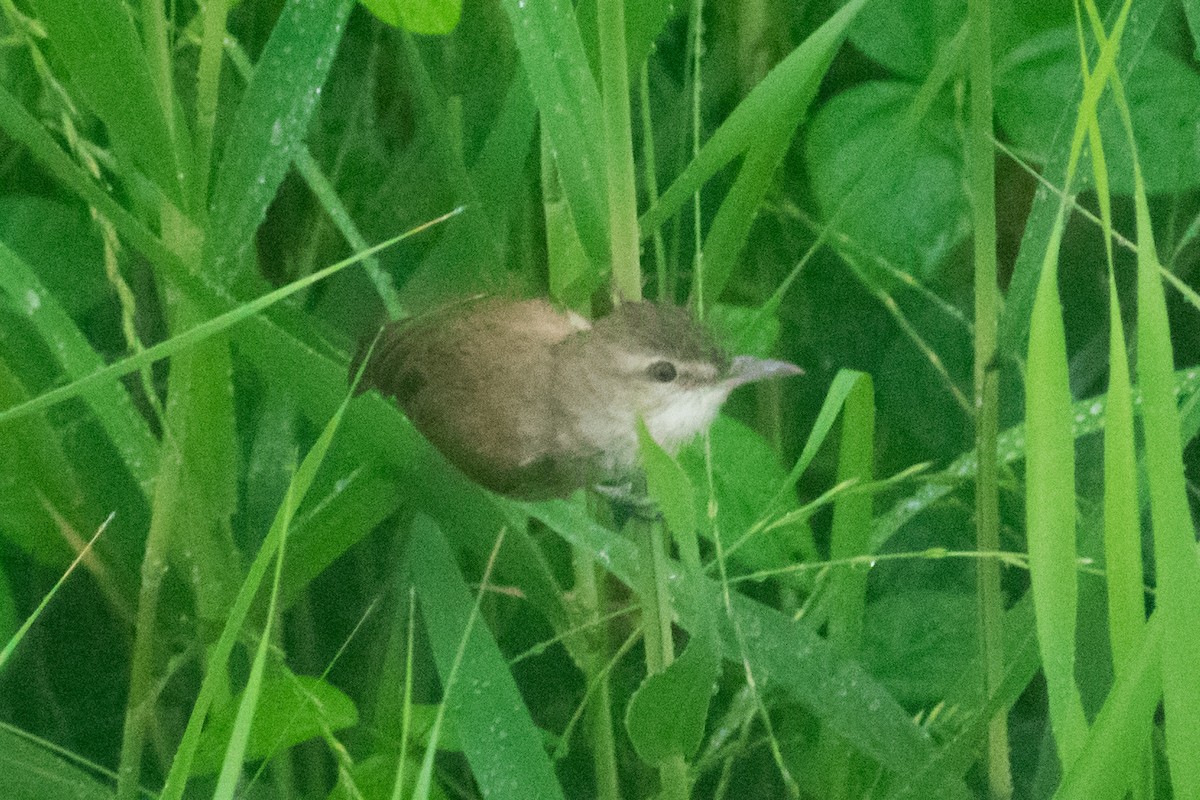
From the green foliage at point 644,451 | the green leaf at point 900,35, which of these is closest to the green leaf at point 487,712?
the green foliage at point 644,451

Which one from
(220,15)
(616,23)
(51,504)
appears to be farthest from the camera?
(51,504)

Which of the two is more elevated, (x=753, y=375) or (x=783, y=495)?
(x=753, y=375)

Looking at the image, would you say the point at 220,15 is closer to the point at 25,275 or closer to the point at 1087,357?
the point at 25,275

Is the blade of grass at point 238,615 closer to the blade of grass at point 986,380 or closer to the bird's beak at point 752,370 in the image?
the bird's beak at point 752,370

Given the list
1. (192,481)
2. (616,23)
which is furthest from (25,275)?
(616,23)

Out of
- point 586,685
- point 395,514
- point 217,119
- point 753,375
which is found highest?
point 217,119

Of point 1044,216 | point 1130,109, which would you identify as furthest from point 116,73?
point 1130,109
